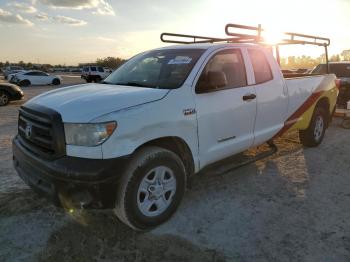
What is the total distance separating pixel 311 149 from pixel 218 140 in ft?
10.7

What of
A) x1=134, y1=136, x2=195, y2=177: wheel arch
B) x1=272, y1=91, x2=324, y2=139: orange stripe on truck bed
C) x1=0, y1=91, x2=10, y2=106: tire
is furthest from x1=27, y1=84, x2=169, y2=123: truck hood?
x1=0, y1=91, x2=10, y2=106: tire

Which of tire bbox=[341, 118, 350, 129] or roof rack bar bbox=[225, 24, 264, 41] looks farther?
tire bbox=[341, 118, 350, 129]

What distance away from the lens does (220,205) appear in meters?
4.32

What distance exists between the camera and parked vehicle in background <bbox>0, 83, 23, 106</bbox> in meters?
15.3

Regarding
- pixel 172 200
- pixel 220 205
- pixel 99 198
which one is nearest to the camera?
pixel 99 198

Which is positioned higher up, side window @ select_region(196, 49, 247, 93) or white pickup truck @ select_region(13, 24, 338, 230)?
side window @ select_region(196, 49, 247, 93)

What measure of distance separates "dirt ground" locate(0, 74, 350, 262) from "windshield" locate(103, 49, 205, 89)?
130 cm

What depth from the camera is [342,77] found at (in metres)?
11.0

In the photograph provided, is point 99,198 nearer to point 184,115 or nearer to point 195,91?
point 184,115

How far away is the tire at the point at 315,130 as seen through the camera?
22.1 ft

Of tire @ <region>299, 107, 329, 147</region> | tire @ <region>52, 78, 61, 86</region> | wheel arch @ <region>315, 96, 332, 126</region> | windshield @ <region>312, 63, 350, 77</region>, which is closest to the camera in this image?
tire @ <region>299, 107, 329, 147</region>

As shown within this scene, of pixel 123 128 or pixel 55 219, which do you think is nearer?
pixel 123 128

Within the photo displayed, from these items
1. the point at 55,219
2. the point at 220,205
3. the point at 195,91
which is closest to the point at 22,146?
the point at 55,219

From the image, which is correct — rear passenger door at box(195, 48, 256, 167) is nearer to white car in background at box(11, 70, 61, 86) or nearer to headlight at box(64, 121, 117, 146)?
headlight at box(64, 121, 117, 146)
